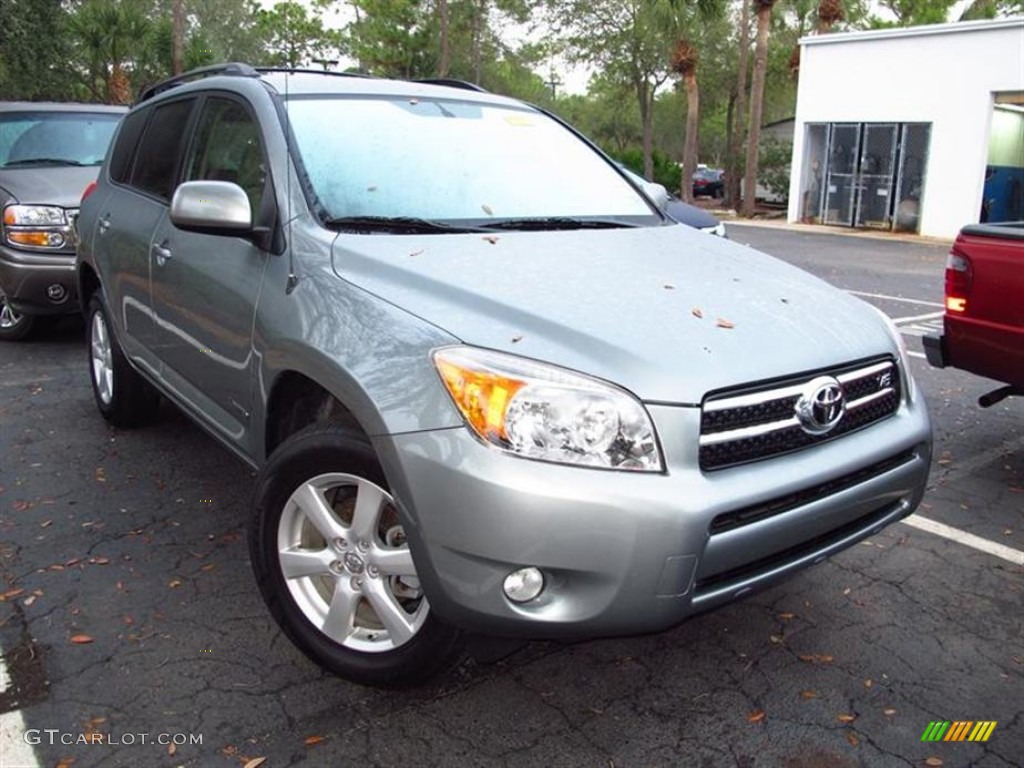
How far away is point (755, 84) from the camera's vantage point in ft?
82.7

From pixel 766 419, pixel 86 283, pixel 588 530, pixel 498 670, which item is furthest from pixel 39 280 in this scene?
pixel 766 419

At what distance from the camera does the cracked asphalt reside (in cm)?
246

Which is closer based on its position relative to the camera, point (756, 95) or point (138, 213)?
point (138, 213)

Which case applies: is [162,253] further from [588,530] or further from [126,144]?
[588,530]

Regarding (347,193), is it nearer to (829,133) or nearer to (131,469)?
(131,469)

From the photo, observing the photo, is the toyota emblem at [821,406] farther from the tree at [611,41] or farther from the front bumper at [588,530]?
the tree at [611,41]

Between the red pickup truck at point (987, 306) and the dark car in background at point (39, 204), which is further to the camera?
the dark car in background at point (39, 204)

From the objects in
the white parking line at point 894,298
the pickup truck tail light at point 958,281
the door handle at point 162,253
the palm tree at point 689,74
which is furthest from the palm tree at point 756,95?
the door handle at point 162,253

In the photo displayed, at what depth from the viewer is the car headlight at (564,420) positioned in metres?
2.21

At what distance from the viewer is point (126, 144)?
4.91 meters

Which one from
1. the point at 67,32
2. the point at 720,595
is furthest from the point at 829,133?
the point at 720,595

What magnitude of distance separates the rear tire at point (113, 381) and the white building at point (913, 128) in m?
19.9

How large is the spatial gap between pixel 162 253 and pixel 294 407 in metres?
1.33

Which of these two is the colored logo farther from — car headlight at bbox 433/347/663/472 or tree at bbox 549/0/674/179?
tree at bbox 549/0/674/179
